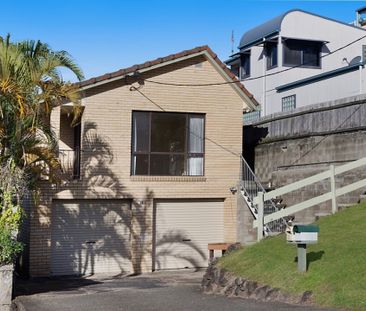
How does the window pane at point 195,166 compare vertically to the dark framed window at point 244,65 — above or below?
below

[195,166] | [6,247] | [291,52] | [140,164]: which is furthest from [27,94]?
[291,52]

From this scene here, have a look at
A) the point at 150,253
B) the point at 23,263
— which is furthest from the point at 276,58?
the point at 23,263

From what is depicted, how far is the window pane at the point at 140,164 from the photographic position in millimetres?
20266

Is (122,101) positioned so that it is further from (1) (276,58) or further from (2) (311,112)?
(1) (276,58)

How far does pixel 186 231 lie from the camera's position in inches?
827

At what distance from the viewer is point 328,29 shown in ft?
116

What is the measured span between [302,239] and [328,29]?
26890 millimetres

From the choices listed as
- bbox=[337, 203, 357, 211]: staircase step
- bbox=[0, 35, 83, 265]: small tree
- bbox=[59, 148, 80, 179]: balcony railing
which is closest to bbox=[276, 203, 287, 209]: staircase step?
bbox=[337, 203, 357, 211]: staircase step

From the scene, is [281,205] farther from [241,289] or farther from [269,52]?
[269,52]

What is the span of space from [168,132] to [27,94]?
22.0 ft

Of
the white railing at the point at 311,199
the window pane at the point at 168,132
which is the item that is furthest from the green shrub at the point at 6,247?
the window pane at the point at 168,132

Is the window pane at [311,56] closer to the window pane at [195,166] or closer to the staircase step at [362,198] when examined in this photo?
the window pane at [195,166]

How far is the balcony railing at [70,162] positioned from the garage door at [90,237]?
0.93 metres

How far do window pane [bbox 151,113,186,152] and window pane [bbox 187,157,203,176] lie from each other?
1.62 feet
